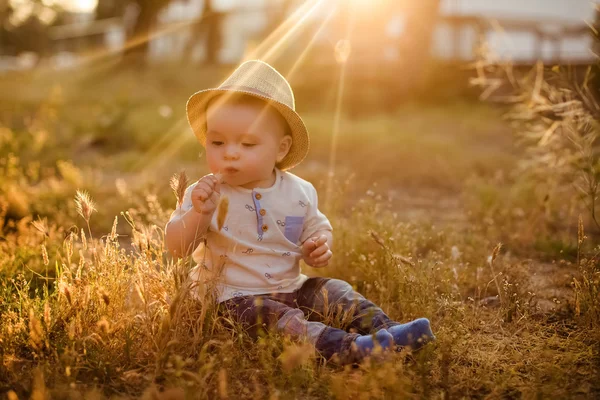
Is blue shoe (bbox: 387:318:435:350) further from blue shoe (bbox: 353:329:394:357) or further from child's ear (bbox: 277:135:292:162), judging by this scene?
child's ear (bbox: 277:135:292:162)

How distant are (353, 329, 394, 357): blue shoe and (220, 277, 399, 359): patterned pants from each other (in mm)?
60

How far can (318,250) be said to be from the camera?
280cm

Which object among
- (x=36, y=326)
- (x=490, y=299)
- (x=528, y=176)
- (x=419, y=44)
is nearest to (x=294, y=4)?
(x=419, y=44)

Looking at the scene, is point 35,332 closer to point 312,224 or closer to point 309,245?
point 309,245

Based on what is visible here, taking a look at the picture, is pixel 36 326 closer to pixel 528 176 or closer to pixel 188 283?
pixel 188 283

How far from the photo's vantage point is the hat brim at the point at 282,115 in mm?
2809

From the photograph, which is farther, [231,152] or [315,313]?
[315,313]

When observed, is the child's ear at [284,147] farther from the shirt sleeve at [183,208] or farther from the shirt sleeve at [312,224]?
the shirt sleeve at [183,208]

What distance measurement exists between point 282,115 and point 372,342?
3.89 feet

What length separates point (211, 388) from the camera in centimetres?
224

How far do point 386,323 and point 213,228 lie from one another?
0.91 metres

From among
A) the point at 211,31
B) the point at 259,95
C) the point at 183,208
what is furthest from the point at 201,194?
the point at 211,31

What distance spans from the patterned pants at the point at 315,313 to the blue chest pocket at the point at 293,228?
0.25 m

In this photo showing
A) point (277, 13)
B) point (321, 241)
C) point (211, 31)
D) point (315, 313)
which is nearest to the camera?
point (321, 241)
